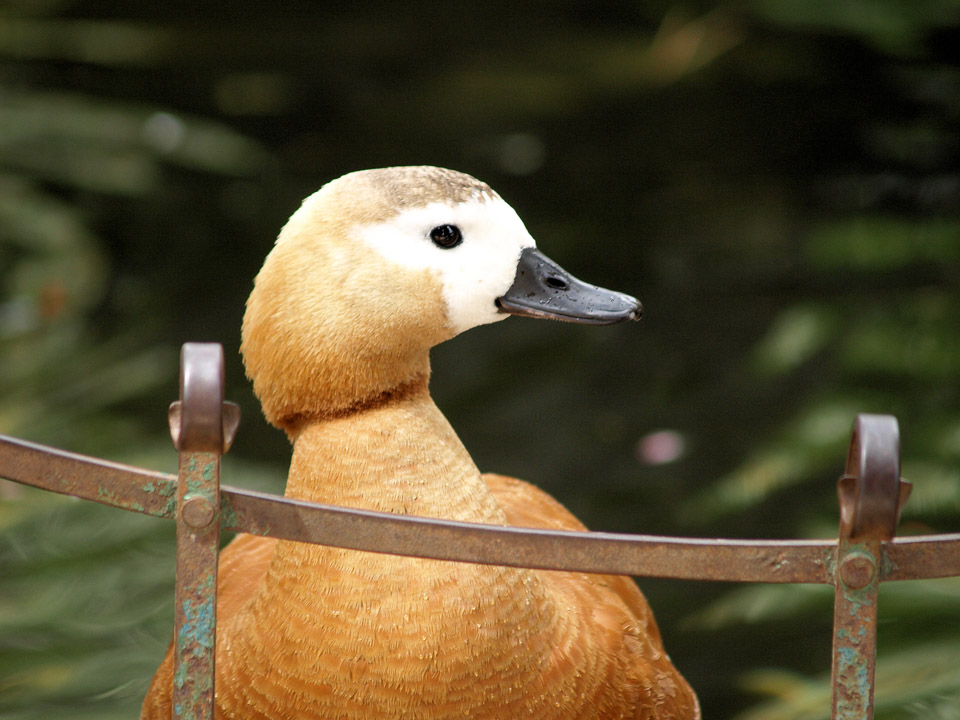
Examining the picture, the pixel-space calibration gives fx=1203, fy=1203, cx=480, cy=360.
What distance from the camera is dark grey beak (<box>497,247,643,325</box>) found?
1541 millimetres

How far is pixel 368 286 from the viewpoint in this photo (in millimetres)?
1431

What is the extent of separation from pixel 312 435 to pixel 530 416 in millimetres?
1786

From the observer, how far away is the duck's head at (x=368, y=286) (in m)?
1.43

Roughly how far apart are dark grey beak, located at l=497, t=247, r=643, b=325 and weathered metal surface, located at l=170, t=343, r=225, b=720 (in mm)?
565

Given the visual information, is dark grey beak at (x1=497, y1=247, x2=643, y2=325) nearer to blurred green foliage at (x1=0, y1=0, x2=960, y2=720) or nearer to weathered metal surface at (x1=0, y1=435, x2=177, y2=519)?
weathered metal surface at (x1=0, y1=435, x2=177, y2=519)

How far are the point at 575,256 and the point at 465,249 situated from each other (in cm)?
236

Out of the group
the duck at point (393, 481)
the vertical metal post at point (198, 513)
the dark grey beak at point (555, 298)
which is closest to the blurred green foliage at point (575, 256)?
the duck at point (393, 481)

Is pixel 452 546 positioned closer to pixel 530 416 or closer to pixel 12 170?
pixel 530 416

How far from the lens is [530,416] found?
3201 millimetres

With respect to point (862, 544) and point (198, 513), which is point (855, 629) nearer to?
point (862, 544)

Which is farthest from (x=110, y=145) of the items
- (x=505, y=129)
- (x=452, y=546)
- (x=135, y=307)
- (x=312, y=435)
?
(x=452, y=546)

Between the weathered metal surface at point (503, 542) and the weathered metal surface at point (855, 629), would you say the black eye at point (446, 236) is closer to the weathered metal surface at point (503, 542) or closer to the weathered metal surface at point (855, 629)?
the weathered metal surface at point (503, 542)

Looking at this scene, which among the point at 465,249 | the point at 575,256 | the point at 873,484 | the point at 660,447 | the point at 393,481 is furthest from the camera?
the point at 575,256

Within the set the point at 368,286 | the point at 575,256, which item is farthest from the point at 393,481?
the point at 575,256
